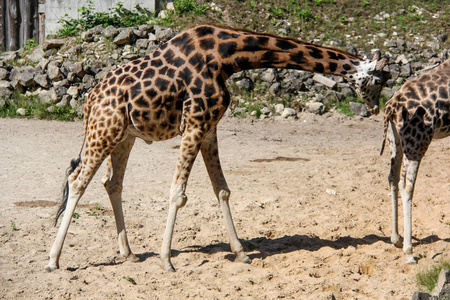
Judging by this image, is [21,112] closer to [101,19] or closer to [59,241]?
[101,19]

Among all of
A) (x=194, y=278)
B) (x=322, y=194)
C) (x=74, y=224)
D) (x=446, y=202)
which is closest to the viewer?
(x=194, y=278)

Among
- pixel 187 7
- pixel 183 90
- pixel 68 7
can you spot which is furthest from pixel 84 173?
pixel 68 7

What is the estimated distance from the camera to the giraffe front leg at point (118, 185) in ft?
18.8

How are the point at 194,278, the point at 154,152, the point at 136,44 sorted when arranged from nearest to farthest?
the point at 194,278
the point at 154,152
the point at 136,44

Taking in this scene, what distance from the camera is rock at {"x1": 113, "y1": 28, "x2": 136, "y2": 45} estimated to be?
15.0 m

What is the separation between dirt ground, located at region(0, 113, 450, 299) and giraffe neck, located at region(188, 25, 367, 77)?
2.06 m

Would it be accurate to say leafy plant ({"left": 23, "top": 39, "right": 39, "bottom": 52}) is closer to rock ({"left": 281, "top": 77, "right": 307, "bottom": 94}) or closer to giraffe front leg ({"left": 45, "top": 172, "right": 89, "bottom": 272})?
rock ({"left": 281, "top": 77, "right": 307, "bottom": 94})

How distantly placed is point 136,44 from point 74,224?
926 cm

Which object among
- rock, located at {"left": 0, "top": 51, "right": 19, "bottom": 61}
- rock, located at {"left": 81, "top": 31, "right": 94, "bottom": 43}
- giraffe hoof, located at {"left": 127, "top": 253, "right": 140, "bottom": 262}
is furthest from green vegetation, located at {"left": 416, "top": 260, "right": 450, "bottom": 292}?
rock, located at {"left": 0, "top": 51, "right": 19, "bottom": 61}

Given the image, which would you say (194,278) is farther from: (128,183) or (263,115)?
(263,115)

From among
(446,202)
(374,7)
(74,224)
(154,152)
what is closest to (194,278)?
(74,224)

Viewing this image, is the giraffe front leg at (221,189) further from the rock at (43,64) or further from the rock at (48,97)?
the rock at (43,64)

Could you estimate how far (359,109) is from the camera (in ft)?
45.0

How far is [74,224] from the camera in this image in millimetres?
6715
